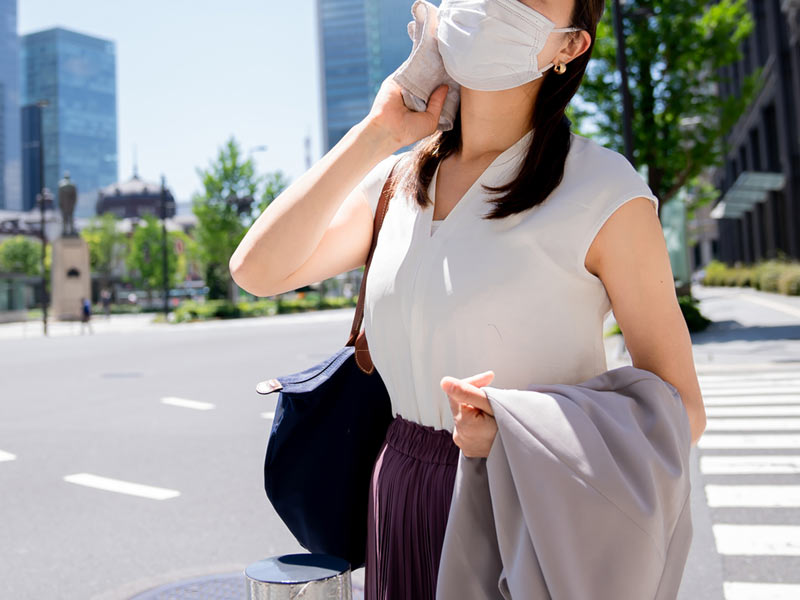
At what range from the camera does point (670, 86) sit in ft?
58.7

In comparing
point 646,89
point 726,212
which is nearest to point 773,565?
point 646,89

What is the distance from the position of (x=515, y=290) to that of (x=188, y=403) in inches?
389

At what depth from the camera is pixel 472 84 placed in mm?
1644

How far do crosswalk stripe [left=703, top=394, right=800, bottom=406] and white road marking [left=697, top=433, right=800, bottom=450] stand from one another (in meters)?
1.46

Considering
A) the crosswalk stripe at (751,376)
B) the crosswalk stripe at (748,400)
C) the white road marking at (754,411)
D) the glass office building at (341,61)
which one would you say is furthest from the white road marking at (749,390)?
the glass office building at (341,61)

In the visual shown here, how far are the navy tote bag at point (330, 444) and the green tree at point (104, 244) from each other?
267 ft

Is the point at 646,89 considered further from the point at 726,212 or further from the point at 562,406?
the point at 726,212

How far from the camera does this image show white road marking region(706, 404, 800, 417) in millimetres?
8453

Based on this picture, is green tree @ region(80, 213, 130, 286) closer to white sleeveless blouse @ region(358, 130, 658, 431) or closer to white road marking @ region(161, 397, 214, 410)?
white road marking @ region(161, 397, 214, 410)

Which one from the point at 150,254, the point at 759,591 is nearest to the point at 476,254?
the point at 759,591

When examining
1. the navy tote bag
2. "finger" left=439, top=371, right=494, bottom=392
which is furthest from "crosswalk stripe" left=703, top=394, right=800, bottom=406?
"finger" left=439, top=371, right=494, bottom=392

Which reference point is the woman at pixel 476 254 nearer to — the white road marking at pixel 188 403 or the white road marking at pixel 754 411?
the white road marking at pixel 754 411

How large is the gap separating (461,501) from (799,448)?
666 cm

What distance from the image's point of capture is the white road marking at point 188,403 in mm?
10406
